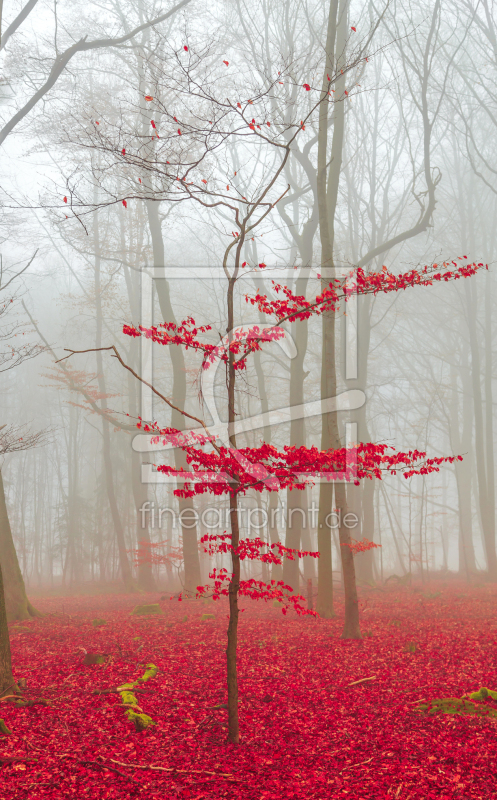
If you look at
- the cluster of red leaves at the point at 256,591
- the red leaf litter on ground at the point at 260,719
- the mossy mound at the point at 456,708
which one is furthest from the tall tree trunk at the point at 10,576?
the mossy mound at the point at 456,708

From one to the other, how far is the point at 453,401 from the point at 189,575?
14603 mm

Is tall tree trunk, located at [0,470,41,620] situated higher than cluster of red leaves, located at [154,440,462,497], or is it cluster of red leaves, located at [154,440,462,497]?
cluster of red leaves, located at [154,440,462,497]

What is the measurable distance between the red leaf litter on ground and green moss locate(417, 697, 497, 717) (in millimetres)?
114

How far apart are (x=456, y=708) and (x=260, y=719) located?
6.09 ft

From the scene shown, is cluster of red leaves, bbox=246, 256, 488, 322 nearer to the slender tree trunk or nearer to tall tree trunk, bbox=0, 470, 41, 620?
the slender tree trunk

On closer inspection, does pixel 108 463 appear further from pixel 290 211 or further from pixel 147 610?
pixel 290 211

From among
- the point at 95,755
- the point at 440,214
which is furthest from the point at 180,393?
the point at 440,214

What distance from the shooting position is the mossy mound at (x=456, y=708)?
4.67 metres

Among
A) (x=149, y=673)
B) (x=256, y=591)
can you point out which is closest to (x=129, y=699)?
(x=149, y=673)

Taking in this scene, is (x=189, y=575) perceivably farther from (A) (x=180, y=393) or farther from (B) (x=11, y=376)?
(B) (x=11, y=376)

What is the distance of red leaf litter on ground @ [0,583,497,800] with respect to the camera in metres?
3.61

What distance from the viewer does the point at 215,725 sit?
4.70 meters

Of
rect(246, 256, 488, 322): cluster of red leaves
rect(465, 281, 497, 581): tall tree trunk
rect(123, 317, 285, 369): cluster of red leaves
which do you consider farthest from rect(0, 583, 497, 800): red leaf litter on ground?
rect(465, 281, 497, 581): tall tree trunk

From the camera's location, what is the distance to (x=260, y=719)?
4.89 metres
